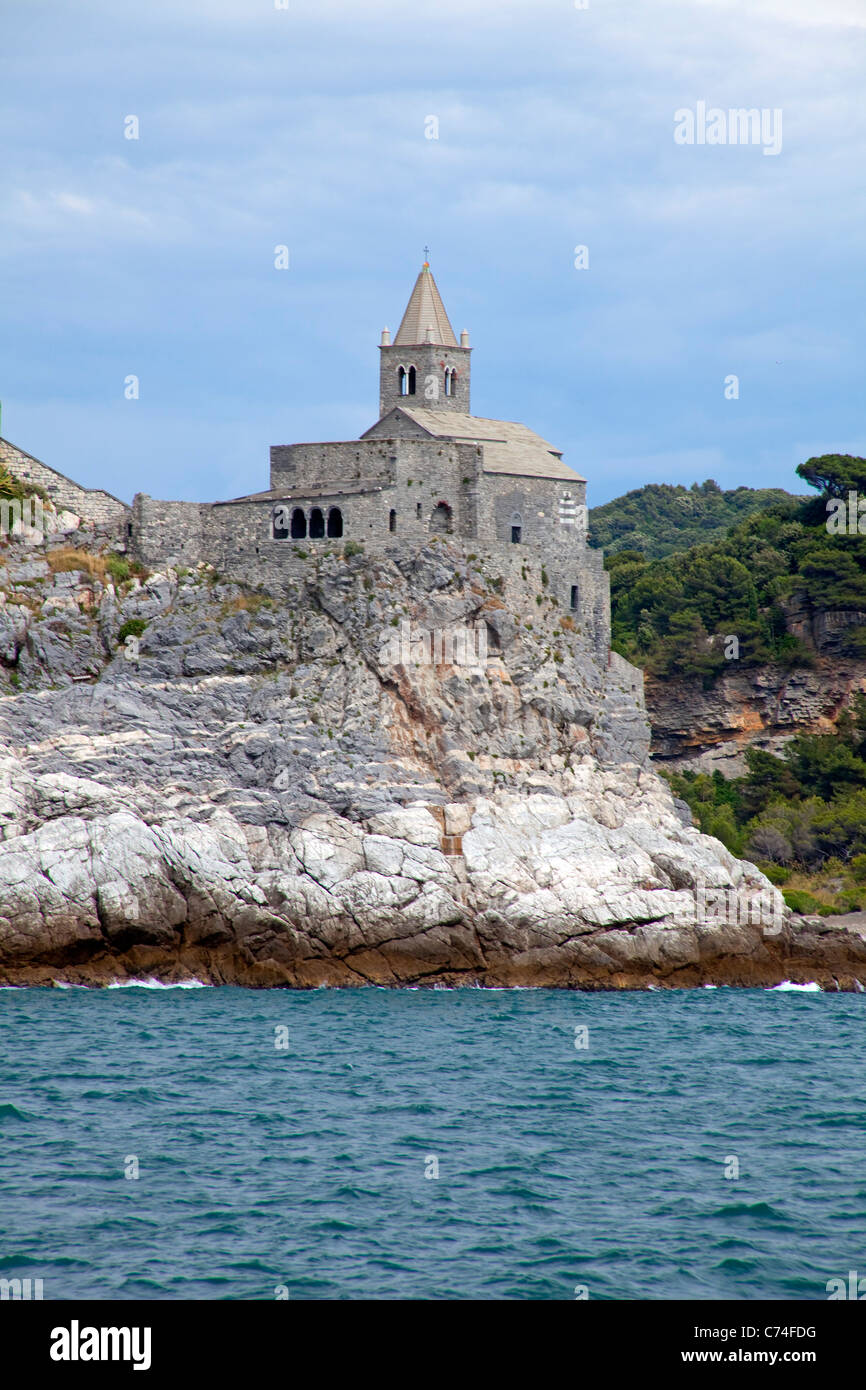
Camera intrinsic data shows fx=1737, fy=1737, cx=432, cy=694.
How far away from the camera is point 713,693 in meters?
89.6

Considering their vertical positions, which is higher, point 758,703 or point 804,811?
point 758,703

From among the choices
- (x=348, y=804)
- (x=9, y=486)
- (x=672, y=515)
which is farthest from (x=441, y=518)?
(x=672, y=515)

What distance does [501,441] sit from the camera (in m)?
65.6

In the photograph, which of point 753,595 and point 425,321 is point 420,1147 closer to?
point 425,321

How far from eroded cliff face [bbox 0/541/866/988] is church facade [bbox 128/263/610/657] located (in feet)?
4.15

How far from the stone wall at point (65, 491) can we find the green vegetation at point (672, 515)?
9200 centimetres

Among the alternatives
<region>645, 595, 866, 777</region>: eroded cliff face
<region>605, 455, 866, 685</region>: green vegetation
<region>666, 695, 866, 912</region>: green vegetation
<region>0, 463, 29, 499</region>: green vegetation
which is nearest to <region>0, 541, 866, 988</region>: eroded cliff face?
<region>0, 463, 29, 499</region>: green vegetation

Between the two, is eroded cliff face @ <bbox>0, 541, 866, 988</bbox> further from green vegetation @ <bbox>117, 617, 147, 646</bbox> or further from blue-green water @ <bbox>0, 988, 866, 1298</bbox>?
blue-green water @ <bbox>0, 988, 866, 1298</bbox>

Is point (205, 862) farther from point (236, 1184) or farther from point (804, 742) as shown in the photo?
point (804, 742)

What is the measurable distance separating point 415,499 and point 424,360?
7755 mm

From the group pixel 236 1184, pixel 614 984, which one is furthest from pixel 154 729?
pixel 236 1184

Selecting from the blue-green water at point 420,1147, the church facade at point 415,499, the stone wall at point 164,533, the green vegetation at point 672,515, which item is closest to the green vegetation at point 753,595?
the church facade at point 415,499

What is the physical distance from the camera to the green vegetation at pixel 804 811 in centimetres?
7412
